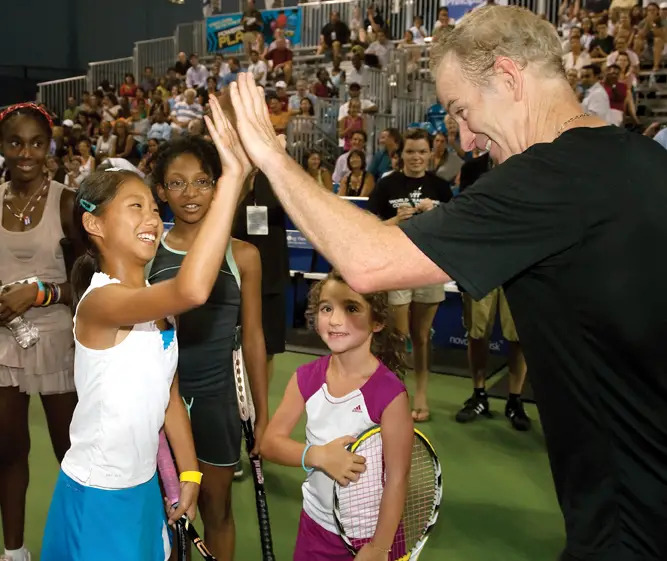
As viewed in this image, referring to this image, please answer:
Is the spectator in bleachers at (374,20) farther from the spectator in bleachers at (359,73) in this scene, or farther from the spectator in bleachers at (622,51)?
the spectator in bleachers at (622,51)

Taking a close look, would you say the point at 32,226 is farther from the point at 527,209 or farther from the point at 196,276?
the point at 527,209

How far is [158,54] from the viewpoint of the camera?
64.5 feet

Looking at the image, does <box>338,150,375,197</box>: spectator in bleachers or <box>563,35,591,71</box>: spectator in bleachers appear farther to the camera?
<box>563,35,591,71</box>: spectator in bleachers

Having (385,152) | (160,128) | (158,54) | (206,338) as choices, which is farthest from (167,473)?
(158,54)

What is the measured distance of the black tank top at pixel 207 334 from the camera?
2.55 meters

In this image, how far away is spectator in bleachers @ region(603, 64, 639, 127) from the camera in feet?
29.8

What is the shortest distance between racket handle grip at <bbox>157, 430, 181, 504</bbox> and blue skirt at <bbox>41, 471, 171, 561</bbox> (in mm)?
188

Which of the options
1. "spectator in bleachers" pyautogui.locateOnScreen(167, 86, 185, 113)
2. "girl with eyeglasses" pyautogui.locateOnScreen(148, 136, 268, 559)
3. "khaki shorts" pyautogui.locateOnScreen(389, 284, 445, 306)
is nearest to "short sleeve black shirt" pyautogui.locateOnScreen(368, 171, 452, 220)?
"khaki shorts" pyautogui.locateOnScreen(389, 284, 445, 306)

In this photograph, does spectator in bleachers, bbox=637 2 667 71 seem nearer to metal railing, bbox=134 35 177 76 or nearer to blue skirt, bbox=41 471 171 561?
blue skirt, bbox=41 471 171 561

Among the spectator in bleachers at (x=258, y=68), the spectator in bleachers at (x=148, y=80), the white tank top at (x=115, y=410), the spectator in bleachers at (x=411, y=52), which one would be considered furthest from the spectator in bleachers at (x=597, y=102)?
the spectator in bleachers at (x=148, y=80)

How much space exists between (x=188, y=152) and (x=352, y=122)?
8.49m

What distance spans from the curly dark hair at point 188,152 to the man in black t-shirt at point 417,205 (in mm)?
2408

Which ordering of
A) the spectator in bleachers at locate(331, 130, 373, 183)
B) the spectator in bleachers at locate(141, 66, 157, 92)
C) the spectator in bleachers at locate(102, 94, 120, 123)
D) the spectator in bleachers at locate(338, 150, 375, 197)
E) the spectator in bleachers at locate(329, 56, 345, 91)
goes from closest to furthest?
the spectator in bleachers at locate(338, 150, 375, 197)
the spectator in bleachers at locate(331, 130, 373, 183)
the spectator in bleachers at locate(329, 56, 345, 91)
the spectator in bleachers at locate(102, 94, 120, 123)
the spectator in bleachers at locate(141, 66, 157, 92)

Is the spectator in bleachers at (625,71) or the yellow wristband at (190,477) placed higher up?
the spectator in bleachers at (625,71)
